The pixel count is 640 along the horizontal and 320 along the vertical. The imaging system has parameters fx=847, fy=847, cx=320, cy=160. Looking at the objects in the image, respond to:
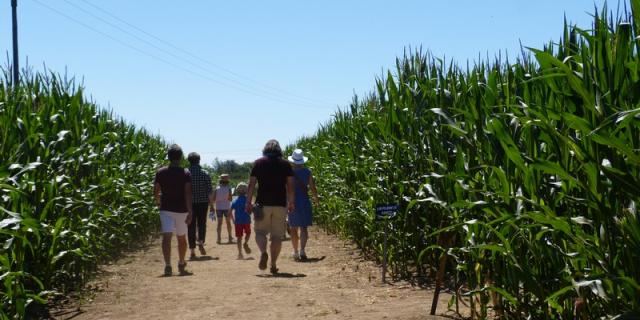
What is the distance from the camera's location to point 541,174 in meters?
5.17

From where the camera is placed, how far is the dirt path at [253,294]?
8.07 metres

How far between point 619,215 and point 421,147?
4806 mm

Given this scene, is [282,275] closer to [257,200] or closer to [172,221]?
[257,200]

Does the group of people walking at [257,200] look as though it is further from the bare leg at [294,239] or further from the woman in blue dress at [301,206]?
the bare leg at [294,239]

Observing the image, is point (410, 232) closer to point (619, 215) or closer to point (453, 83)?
point (453, 83)

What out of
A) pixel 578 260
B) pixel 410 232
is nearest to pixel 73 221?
pixel 410 232

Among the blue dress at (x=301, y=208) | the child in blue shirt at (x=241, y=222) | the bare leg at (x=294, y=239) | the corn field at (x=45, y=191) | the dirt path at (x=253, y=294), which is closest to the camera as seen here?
the corn field at (x=45, y=191)

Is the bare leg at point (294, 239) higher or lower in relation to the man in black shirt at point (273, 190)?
lower

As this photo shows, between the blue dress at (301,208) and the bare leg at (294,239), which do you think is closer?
the blue dress at (301,208)

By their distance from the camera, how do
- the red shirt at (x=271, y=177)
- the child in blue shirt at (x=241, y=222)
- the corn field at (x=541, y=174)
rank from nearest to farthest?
1. the corn field at (x=541, y=174)
2. the red shirt at (x=271, y=177)
3. the child in blue shirt at (x=241, y=222)

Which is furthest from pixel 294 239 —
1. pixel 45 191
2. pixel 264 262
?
pixel 45 191

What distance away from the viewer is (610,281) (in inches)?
165

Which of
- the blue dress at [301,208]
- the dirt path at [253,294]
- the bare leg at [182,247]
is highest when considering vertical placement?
the blue dress at [301,208]

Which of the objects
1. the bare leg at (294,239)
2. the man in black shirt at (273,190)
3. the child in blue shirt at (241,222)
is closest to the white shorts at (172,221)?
the man in black shirt at (273,190)
